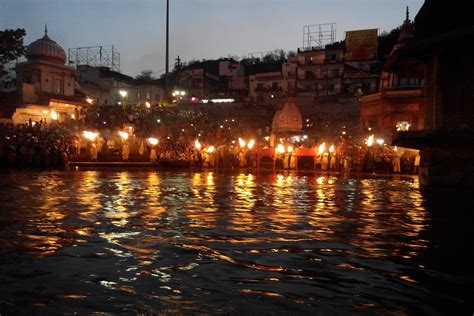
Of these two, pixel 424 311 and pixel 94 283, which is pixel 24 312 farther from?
pixel 424 311

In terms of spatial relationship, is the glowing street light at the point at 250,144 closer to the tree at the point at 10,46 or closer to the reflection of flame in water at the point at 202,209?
the reflection of flame in water at the point at 202,209

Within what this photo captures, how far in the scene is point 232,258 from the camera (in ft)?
22.5

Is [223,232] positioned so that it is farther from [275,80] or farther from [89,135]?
[275,80]

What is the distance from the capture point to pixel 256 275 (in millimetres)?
5988

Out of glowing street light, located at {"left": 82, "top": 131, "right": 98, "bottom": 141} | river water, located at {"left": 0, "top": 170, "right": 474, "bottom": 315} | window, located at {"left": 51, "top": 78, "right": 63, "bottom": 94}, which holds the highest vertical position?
window, located at {"left": 51, "top": 78, "right": 63, "bottom": 94}

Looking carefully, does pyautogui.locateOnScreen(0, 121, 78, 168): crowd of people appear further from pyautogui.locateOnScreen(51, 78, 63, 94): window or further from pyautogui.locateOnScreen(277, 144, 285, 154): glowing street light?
pyautogui.locateOnScreen(51, 78, 63, 94): window

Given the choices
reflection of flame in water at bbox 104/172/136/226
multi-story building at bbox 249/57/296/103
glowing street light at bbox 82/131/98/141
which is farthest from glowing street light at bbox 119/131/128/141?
multi-story building at bbox 249/57/296/103

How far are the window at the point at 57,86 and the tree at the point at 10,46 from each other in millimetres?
4387

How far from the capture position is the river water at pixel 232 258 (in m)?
4.97

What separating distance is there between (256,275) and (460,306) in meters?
2.35

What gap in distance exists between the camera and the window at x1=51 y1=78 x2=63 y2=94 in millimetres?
48688

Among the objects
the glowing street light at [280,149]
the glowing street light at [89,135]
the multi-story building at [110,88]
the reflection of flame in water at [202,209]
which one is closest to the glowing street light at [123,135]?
the glowing street light at [89,135]

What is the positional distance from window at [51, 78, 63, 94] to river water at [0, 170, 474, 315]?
38.6 m

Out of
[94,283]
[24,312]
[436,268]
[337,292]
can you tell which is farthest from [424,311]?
[24,312]
